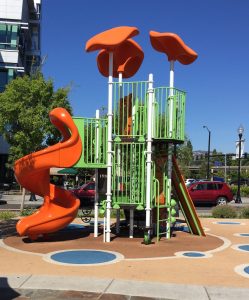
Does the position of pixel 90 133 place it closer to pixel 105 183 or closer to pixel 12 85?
pixel 105 183

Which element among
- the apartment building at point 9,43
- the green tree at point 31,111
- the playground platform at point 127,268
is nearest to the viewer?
the playground platform at point 127,268

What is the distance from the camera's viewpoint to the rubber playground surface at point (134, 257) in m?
8.15

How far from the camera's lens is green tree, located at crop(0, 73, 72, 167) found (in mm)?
19672

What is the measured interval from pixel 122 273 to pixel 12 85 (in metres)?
15.1

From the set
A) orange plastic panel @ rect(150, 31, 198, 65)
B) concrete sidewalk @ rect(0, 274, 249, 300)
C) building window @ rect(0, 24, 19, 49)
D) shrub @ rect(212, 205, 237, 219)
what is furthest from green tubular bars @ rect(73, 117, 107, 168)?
building window @ rect(0, 24, 19, 49)

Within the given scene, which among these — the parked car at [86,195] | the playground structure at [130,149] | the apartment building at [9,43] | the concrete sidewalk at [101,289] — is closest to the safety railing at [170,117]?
the playground structure at [130,149]

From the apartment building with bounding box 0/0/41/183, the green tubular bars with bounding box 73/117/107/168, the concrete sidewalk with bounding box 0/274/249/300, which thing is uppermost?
the apartment building with bounding box 0/0/41/183

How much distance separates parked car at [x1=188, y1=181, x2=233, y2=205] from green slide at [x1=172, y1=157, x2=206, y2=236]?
15.6 metres

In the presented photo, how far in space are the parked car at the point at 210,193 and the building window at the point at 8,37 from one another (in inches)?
1025

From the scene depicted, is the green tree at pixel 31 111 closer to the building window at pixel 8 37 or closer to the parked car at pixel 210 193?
the parked car at pixel 210 193

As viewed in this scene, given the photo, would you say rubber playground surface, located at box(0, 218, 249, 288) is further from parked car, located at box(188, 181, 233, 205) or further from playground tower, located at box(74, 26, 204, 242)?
parked car, located at box(188, 181, 233, 205)

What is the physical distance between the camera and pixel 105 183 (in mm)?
12844

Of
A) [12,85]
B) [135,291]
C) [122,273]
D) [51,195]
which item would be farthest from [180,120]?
[12,85]

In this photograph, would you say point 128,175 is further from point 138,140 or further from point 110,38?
point 110,38
